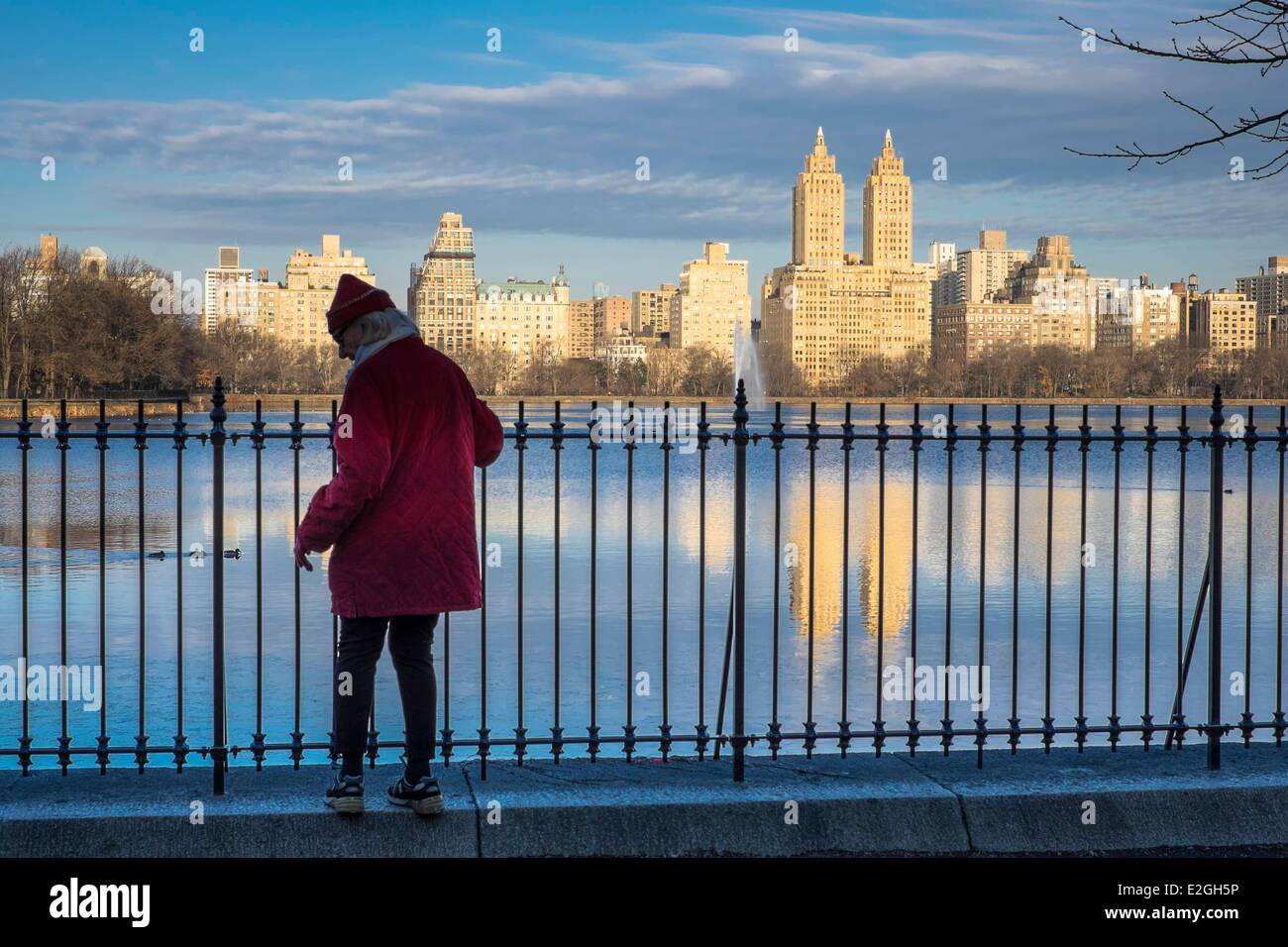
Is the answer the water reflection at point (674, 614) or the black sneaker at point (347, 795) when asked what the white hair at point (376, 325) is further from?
the black sneaker at point (347, 795)

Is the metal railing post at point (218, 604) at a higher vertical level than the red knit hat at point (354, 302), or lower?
lower

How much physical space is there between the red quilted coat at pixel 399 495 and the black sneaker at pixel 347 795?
69 cm

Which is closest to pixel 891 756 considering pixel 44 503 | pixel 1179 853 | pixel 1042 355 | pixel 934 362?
pixel 1179 853

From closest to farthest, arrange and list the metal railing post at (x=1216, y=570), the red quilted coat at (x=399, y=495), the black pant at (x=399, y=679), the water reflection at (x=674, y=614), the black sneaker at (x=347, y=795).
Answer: the red quilted coat at (x=399, y=495) < the black pant at (x=399, y=679) < the black sneaker at (x=347, y=795) < the metal railing post at (x=1216, y=570) < the water reflection at (x=674, y=614)

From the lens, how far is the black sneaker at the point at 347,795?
219 inches

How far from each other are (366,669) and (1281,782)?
12.3ft

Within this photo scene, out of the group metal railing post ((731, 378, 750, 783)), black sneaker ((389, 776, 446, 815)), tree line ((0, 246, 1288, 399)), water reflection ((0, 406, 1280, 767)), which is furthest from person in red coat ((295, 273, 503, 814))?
tree line ((0, 246, 1288, 399))

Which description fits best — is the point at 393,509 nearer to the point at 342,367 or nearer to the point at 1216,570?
the point at 1216,570

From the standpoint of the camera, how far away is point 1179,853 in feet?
19.1

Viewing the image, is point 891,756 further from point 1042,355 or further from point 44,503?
point 1042,355

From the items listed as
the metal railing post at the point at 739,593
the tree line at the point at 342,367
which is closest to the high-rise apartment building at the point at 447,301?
the tree line at the point at 342,367

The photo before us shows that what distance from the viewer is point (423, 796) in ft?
18.3

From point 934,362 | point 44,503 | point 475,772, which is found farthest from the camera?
point 934,362

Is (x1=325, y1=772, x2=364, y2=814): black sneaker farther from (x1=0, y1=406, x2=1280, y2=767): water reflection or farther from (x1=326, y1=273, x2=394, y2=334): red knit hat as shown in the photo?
Result: (x1=326, y1=273, x2=394, y2=334): red knit hat
